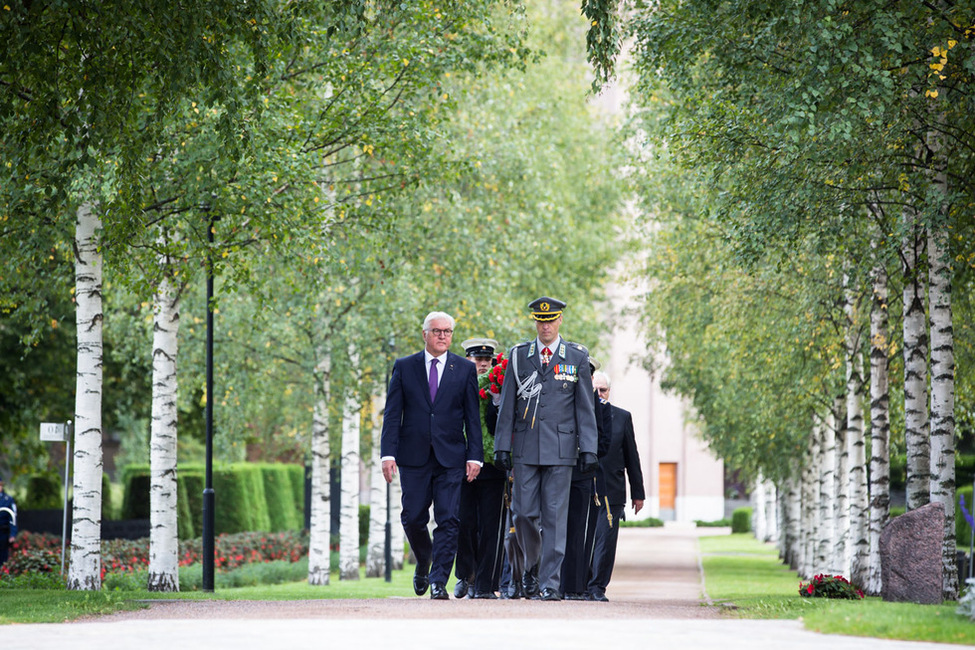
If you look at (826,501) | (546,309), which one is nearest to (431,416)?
(546,309)

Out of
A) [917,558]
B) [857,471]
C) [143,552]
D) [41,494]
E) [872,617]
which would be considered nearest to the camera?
[872,617]

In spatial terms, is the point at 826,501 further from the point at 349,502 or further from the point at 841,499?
the point at 349,502

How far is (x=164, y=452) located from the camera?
1638 cm

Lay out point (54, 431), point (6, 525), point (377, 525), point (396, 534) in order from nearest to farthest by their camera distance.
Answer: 1. point (54, 431)
2. point (6, 525)
3. point (377, 525)
4. point (396, 534)

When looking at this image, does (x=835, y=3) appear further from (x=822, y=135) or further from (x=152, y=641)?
(x=152, y=641)

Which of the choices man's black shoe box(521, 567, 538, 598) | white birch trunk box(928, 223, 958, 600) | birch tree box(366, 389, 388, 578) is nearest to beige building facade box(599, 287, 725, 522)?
birch tree box(366, 389, 388, 578)

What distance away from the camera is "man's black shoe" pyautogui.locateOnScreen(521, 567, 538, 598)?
1127 centimetres

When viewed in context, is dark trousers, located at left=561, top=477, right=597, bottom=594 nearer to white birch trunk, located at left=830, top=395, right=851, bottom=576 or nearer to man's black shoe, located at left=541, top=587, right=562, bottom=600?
man's black shoe, located at left=541, top=587, right=562, bottom=600

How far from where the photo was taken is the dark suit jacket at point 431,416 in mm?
10961

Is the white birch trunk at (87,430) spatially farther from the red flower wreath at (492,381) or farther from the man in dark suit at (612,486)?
the man in dark suit at (612,486)

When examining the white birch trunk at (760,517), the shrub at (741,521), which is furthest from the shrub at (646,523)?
the white birch trunk at (760,517)

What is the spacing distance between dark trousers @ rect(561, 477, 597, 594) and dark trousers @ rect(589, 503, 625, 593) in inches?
13.2

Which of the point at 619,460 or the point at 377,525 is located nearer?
the point at 619,460

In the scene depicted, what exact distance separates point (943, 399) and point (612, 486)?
3550 millimetres
